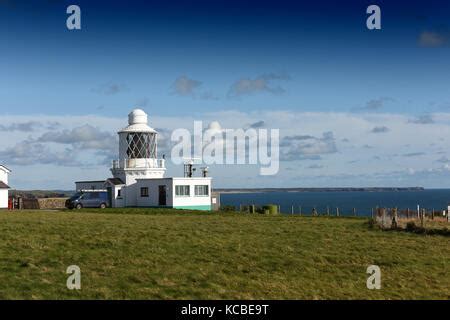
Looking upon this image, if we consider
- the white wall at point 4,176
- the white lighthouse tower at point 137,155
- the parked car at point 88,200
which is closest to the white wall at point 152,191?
the white lighthouse tower at point 137,155

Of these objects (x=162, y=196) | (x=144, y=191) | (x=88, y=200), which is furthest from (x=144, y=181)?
(x=88, y=200)

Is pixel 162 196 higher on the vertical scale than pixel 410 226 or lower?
higher

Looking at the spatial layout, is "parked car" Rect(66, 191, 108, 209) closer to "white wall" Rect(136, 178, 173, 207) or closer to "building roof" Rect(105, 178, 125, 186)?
"building roof" Rect(105, 178, 125, 186)

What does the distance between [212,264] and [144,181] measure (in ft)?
143

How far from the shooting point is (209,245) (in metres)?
22.2

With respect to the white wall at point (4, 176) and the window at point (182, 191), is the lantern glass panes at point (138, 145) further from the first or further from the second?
the white wall at point (4, 176)

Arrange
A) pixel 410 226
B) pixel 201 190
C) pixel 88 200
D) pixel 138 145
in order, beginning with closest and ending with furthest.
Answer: pixel 410 226
pixel 88 200
pixel 201 190
pixel 138 145

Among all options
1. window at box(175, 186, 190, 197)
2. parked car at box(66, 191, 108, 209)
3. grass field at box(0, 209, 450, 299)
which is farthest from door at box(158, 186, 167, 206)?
grass field at box(0, 209, 450, 299)

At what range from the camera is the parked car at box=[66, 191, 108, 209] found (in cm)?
5612

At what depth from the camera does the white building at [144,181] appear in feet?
194

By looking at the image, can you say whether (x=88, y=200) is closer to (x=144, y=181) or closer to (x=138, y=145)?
(x=144, y=181)

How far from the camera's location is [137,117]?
64062 millimetres

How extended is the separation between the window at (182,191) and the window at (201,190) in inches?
55.6
